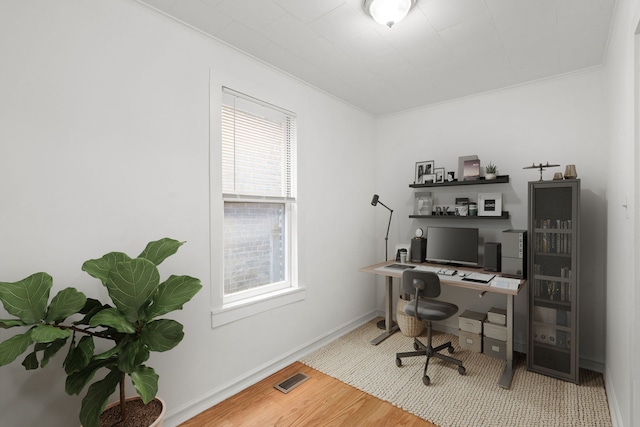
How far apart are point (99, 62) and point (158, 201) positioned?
2.73ft

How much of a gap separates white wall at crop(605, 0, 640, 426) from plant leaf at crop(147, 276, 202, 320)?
83.5 inches

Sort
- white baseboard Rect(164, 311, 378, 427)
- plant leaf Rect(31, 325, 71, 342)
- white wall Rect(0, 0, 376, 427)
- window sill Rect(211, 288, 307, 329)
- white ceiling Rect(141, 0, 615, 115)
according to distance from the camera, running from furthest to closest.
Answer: window sill Rect(211, 288, 307, 329) → white baseboard Rect(164, 311, 378, 427) → white ceiling Rect(141, 0, 615, 115) → white wall Rect(0, 0, 376, 427) → plant leaf Rect(31, 325, 71, 342)

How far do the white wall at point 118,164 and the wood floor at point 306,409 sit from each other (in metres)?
0.13

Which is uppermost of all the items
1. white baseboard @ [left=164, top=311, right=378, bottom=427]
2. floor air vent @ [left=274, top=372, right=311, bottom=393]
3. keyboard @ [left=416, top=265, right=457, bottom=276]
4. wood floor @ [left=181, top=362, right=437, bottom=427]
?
keyboard @ [left=416, top=265, right=457, bottom=276]

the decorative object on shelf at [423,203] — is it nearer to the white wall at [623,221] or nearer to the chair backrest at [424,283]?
the chair backrest at [424,283]

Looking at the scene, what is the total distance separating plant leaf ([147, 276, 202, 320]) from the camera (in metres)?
1.42

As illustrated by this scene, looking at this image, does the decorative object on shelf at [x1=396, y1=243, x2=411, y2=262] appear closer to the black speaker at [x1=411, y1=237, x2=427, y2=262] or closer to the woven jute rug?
the black speaker at [x1=411, y1=237, x2=427, y2=262]

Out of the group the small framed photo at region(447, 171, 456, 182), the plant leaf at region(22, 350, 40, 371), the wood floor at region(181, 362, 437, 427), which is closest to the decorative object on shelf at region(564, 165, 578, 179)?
the small framed photo at region(447, 171, 456, 182)

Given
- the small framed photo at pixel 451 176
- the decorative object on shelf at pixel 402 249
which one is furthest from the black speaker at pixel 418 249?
the small framed photo at pixel 451 176

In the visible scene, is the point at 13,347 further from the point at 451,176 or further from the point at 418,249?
the point at 451,176

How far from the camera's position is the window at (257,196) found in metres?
2.47

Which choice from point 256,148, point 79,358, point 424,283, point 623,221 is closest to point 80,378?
point 79,358

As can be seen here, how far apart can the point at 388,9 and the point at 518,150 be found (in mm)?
2097

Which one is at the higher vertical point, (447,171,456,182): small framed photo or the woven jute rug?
(447,171,456,182): small framed photo
